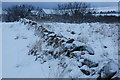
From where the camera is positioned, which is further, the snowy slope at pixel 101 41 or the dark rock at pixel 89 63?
the snowy slope at pixel 101 41

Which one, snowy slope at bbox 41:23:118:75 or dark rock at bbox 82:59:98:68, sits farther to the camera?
snowy slope at bbox 41:23:118:75

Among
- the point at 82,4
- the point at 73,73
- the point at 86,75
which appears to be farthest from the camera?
the point at 82,4

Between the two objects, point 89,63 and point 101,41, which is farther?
point 101,41

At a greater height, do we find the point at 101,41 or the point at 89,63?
the point at 89,63

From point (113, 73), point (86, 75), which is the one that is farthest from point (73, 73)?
point (113, 73)

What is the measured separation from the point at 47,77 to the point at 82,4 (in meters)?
28.1

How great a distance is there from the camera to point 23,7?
104 feet

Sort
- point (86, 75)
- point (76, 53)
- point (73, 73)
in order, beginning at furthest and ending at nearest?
point (76, 53), point (73, 73), point (86, 75)

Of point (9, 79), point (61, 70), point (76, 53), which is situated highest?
point (76, 53)

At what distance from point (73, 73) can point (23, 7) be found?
1243 inches

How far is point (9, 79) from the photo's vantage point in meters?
2.73

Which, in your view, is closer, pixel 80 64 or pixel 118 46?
pixel 80 64

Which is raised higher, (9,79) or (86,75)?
(86,75)

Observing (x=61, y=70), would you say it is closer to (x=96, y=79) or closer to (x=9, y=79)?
(x=96, y=79)
